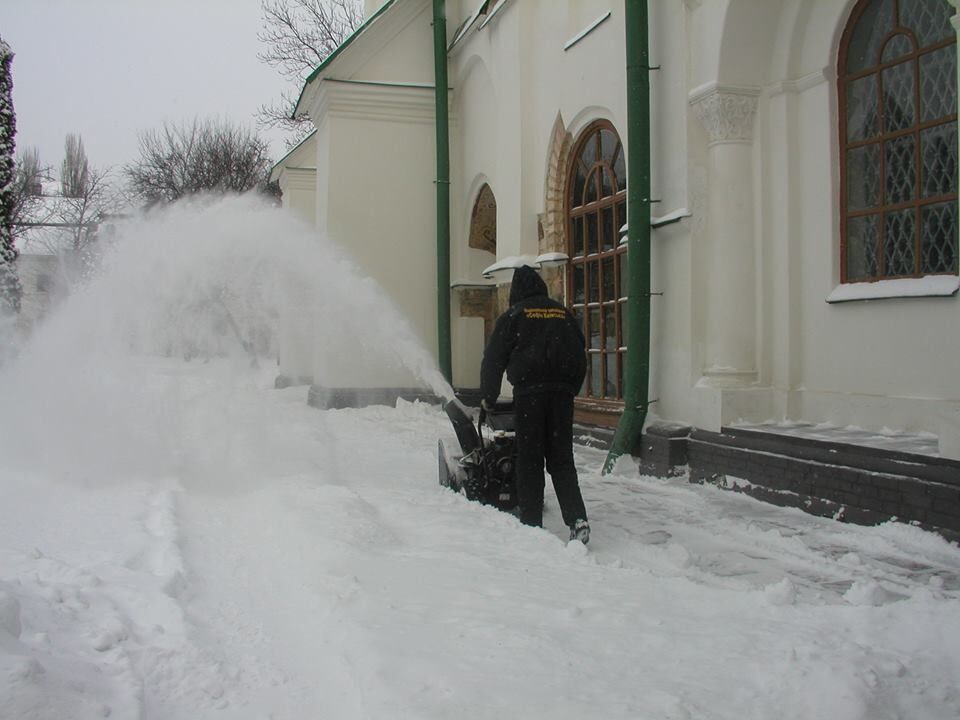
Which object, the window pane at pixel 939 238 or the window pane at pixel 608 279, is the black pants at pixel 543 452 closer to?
the window pane at pixel 939 238

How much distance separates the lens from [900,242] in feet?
21.5

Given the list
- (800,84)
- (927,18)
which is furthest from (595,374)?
(927,18)

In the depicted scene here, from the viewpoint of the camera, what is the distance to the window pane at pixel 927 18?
614 cm

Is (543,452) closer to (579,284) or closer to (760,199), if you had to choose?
(760,199)

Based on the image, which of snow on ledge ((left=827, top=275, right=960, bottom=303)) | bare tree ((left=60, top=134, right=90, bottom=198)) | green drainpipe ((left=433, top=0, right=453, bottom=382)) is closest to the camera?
snow on ledge ((left=827, top=275, right=960, bottom=303))

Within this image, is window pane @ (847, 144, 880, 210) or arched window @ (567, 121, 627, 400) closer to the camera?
window pane @ (847, 144, 880, 210)

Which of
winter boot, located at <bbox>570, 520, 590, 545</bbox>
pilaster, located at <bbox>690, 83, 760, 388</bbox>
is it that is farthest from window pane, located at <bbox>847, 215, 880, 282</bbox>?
winter boot, located at <bbox>570, 520, 590, 545</bbox>

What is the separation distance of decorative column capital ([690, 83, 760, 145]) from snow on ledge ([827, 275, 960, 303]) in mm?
1670

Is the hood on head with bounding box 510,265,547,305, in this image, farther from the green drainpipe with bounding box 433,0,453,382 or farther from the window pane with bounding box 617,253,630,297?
the green drainpipe with bounding box 433,0,453,382

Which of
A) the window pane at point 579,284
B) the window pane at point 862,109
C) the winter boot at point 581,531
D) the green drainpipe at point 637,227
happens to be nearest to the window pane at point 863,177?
the window pane at point 862,109

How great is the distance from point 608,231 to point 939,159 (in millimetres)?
4015

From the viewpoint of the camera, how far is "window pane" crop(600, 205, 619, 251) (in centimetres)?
962

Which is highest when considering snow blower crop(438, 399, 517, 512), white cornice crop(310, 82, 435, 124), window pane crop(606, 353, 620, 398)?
white cornice crop(310, 82, 435, 124)

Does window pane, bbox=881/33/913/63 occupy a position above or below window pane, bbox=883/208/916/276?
above
